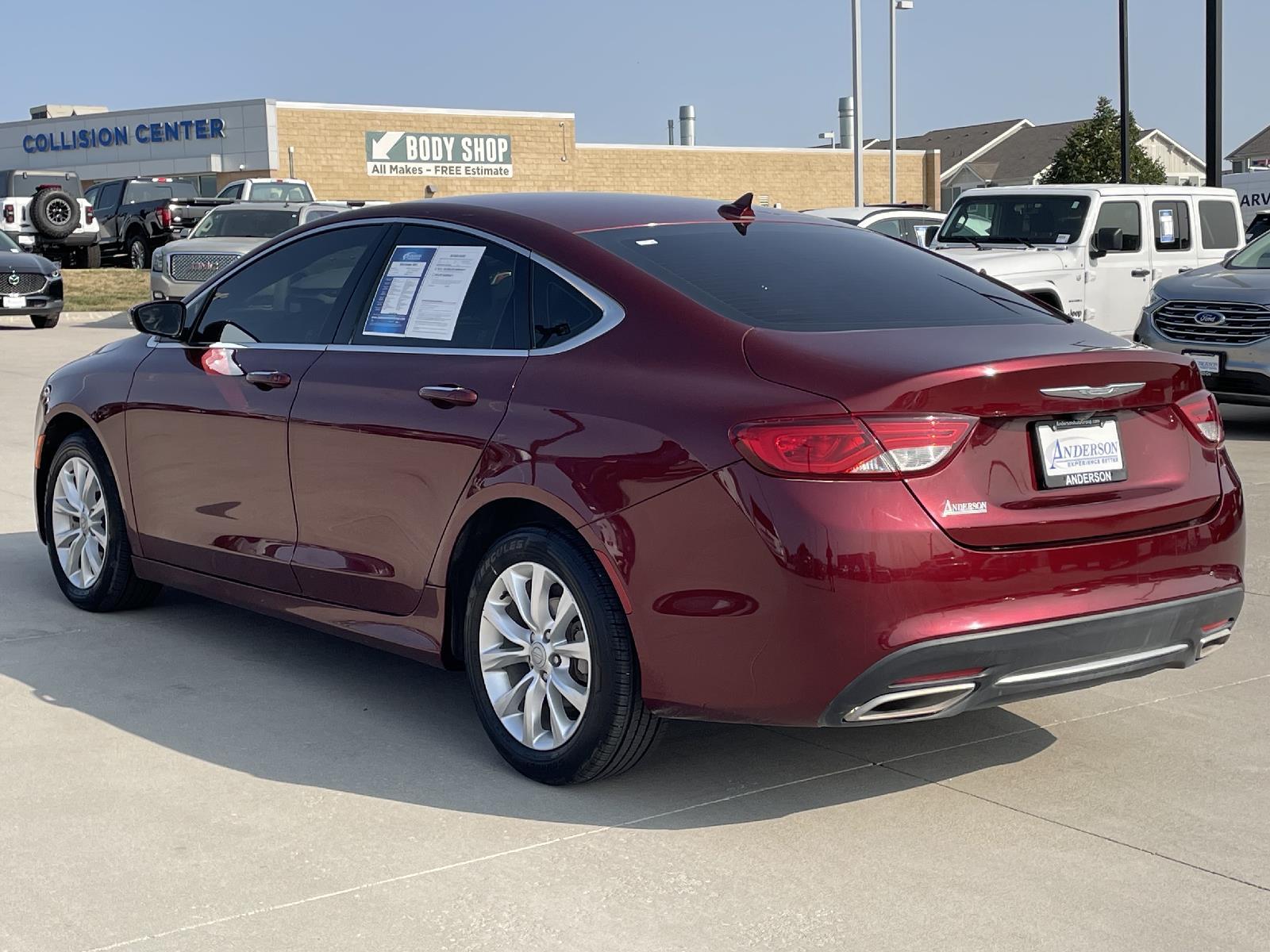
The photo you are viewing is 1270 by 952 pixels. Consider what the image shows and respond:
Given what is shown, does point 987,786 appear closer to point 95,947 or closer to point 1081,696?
point 1081,696

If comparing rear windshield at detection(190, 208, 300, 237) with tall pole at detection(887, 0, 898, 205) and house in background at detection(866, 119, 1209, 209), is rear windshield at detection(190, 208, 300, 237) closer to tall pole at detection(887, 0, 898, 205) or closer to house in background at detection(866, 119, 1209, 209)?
tall pole at detection(887, 0, 898, 205)

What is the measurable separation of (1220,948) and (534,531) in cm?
199

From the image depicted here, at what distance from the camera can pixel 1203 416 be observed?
14.5 ft

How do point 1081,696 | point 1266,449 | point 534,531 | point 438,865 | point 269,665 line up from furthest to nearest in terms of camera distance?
point 1266,449 < point 269,665 < point 1081,696 < point 534,531 < point 438,865

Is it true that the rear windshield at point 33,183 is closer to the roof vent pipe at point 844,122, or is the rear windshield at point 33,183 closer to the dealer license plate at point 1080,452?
the dealer license plate at point 1080,452

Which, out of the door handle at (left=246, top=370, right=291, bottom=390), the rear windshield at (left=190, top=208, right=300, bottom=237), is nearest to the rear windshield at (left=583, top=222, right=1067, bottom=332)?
the door handle at (left=246, top=370, right=291, bottom=390)

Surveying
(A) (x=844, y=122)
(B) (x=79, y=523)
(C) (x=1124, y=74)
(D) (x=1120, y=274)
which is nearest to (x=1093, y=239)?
(D) (x=1120, y=274)

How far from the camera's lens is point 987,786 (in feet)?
14.6

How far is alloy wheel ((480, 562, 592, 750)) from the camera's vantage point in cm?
434

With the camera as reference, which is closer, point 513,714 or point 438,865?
point 438,865

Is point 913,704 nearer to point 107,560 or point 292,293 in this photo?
point 292,293

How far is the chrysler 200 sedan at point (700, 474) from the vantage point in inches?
152

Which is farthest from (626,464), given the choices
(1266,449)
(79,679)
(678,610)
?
(1266,449)

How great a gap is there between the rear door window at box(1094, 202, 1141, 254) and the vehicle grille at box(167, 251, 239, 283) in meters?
11.2
